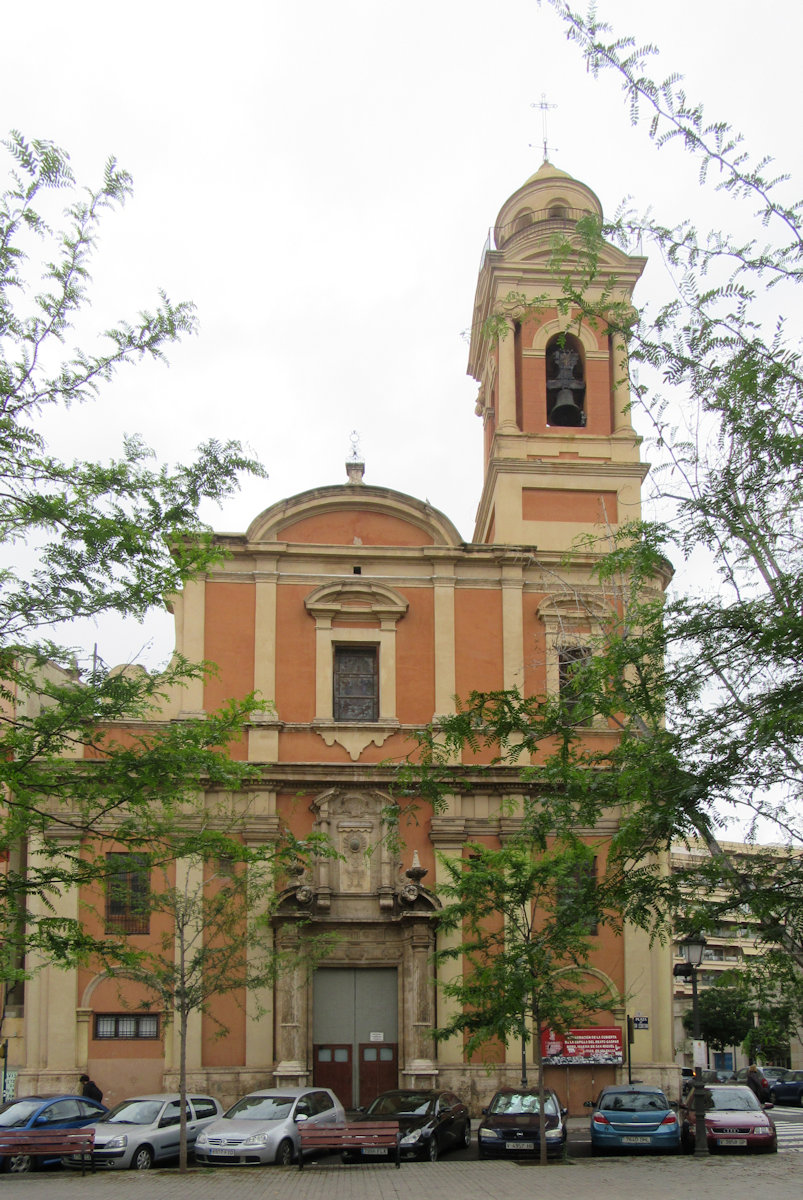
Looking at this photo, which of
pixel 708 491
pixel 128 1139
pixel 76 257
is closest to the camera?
pixel 708 491

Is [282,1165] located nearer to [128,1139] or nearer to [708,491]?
[128,1139]

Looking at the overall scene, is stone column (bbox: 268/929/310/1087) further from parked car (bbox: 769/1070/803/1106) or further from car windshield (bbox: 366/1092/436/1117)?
parked car (bbox: 769/1070/803/1106)

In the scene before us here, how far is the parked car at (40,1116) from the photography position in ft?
67.8

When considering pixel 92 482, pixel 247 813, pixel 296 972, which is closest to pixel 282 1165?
pixel 296 972

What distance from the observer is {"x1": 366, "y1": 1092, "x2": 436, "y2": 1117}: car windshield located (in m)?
22.6

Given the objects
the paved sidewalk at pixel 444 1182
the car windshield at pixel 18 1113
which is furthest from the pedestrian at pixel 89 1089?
the paved sidewalk at pixel 444 1182

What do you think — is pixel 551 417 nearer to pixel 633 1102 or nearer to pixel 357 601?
pixel 357 601

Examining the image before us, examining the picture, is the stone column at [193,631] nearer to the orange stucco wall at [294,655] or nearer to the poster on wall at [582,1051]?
the orange stucco wall at [294,655]

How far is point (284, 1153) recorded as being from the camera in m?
20.9

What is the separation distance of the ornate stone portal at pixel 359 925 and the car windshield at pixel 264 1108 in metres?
5.08

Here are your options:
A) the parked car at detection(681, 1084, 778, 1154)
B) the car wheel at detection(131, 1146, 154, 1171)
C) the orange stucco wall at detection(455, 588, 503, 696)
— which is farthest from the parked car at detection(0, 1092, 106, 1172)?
the orange stucco wall at detection(455, 588, 503, 696)

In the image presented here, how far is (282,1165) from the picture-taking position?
20750 mm

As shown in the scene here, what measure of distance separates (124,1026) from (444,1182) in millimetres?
11673

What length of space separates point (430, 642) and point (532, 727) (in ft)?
56.0
